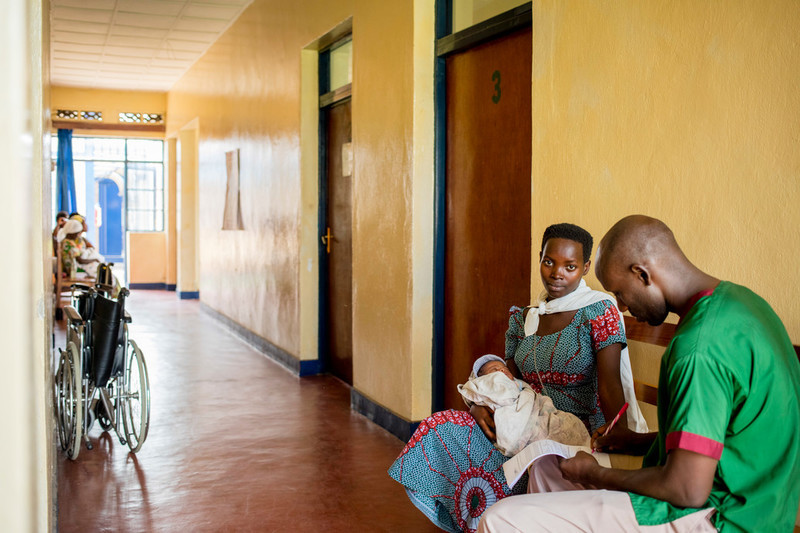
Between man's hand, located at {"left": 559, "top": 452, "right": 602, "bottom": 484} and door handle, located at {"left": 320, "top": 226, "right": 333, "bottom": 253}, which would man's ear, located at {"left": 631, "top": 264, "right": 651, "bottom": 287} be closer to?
man's hand, located at {"left": 559, "top": 452, "right": 602, "bottom": 484}

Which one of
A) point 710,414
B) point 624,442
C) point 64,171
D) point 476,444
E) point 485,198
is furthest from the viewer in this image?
point 64,171

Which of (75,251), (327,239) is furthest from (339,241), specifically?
(75,251)

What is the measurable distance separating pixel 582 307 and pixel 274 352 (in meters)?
5.26

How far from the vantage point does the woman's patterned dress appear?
257 cm

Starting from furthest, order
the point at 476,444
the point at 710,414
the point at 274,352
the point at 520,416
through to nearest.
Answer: the point at 274,352 → the point at 476,444 → the point at 520,416 → the point at 710,414

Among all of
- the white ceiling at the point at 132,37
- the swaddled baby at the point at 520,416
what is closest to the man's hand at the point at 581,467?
the swaddled baby at the point at 520,416

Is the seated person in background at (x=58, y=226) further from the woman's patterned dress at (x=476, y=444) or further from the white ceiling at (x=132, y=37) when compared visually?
the woman's patterned dress at (x=476, y=444)

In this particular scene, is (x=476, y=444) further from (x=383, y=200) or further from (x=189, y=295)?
(x=189, y=295)

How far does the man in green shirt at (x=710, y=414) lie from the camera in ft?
5.18

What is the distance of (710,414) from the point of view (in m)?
1.56

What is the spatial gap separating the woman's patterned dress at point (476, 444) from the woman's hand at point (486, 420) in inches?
1.8

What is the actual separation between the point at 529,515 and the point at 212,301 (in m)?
9.08

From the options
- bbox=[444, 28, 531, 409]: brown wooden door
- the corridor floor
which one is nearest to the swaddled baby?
the corridor floor

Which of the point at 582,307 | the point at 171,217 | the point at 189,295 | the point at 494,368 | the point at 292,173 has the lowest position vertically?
the point at 189,295
